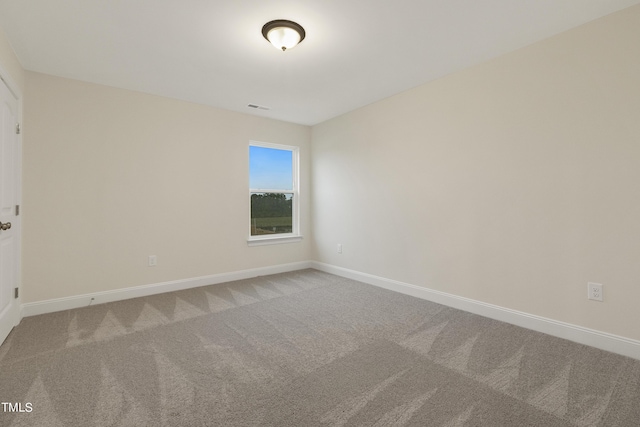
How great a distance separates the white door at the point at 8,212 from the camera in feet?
7.88

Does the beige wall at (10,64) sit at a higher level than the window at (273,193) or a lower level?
higher

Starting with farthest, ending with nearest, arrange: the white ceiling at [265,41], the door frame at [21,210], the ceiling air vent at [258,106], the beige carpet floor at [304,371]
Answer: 1. the ceiling air vent at [258,106]
2. the door frame at [21,210]
3. the white ceiling at [265,41]
4. the beige carpet floor at [304,371]

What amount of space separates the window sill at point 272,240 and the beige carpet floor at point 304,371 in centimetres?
154

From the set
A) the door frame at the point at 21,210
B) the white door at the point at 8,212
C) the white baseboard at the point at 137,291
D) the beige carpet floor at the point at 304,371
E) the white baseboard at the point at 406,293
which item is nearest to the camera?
the beige carpet floor at the point at 304,371

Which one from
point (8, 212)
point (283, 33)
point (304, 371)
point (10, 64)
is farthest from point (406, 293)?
point (10, 64)

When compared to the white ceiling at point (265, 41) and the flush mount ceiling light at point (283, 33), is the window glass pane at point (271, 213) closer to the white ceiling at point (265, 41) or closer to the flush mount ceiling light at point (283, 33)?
the white ceiling at point (265, 41)

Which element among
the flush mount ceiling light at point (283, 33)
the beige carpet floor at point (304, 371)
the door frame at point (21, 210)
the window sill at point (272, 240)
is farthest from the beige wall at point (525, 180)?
the door frame at point (21, 210)

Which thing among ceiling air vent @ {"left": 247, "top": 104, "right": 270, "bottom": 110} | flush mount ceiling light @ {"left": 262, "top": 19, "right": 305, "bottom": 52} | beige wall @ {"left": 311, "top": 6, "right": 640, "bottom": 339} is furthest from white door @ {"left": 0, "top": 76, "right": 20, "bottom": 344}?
beige wall @ {"left": 311, "top": 6, "right": 640, "bottom": 339}

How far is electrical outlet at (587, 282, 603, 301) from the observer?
90.0 inches

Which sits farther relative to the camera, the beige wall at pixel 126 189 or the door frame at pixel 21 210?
the beige wall at pixel 126 189

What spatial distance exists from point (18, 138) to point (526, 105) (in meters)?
4.71

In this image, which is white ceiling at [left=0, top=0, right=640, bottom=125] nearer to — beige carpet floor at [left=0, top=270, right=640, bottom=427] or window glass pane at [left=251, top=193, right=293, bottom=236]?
window glass pane at [left=251, top=193, right=293, bottom=236]

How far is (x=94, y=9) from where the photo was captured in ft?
6.95

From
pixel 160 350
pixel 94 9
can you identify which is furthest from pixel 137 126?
pixel 160 350
